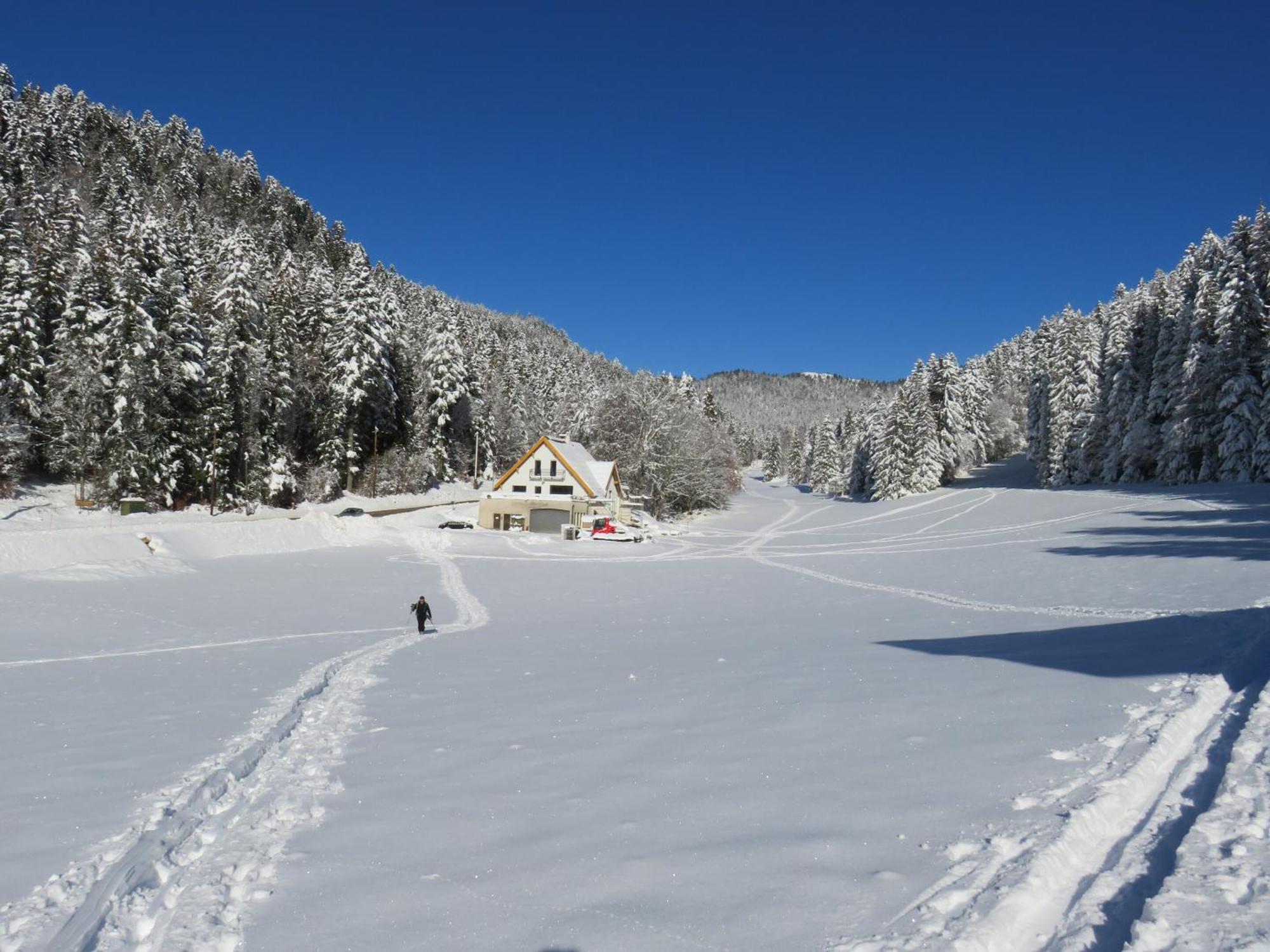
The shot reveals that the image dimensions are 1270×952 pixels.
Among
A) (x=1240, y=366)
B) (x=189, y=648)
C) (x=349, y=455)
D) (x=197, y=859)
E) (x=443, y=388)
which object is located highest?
(x=443, y=388)

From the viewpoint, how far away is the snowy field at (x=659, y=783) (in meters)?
4.75

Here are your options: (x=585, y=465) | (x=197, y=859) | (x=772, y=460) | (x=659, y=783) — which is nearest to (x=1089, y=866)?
(x=659, y=783)

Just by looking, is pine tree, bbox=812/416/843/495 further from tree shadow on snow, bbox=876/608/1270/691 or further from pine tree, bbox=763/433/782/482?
tree shadow on snow, bbox=876/608/1270/691

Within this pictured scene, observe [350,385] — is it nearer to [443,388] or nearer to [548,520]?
[443,388]

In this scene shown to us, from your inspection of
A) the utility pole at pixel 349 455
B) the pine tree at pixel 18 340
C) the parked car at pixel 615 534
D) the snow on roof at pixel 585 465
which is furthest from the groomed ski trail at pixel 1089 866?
the utility pole at pixel 349 455

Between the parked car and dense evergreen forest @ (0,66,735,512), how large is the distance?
1924 centimetres

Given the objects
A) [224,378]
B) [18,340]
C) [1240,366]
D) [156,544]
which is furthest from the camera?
[224,378]

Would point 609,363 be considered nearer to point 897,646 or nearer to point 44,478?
point 44,478

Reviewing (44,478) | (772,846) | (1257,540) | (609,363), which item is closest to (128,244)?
(44,478)

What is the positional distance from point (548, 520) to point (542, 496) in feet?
6.21

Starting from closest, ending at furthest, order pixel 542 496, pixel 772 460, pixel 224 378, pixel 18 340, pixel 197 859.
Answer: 1. pixel 197 859
2. pixel 18 340
3. pixel 224 378
4. pixel 542 496
5. pixel 772 460

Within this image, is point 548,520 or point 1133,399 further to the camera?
point 1133,399

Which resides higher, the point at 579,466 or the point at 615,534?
the point at 579,466

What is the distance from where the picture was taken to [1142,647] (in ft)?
37.1
